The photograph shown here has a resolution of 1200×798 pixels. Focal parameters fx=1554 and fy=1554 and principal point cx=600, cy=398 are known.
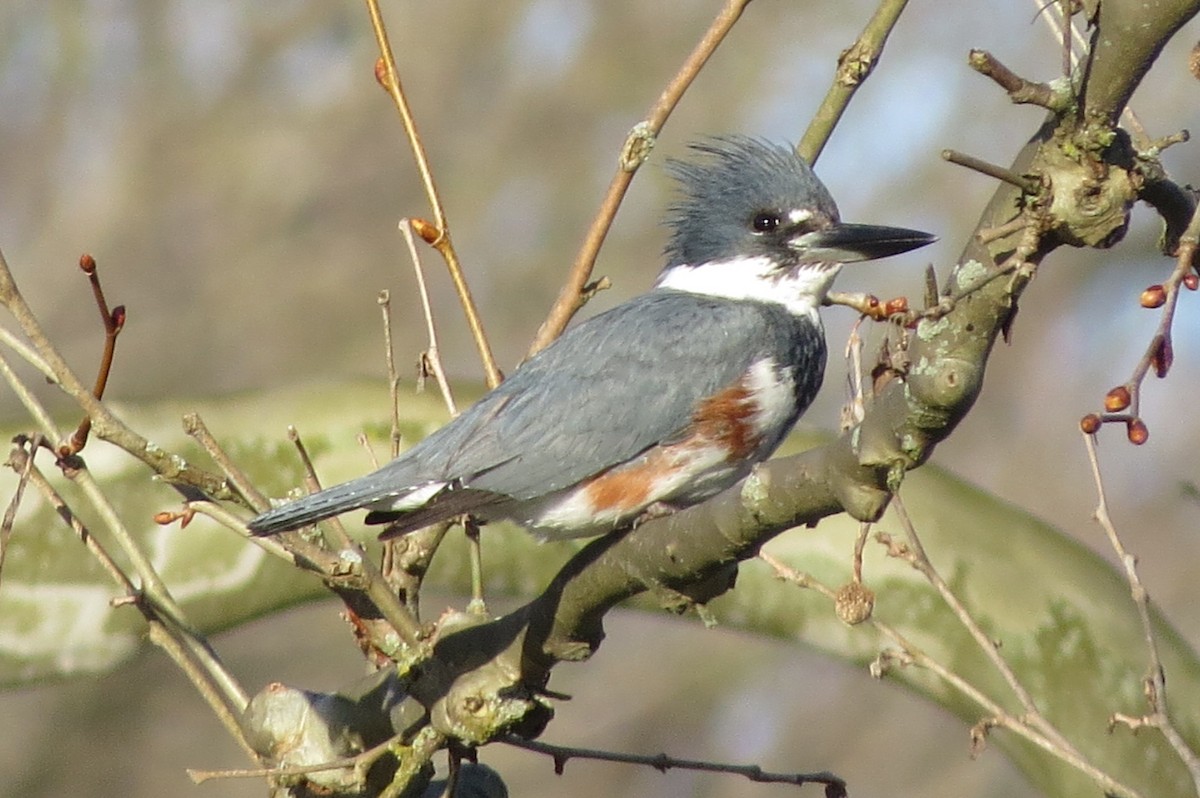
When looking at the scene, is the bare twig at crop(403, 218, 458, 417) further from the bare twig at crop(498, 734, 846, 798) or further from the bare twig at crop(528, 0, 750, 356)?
the bare twig at crop(498, 734, 846, 798)

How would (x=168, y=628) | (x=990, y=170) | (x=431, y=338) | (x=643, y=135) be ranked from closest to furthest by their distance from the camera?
(x=990, y=170)
(x=168, y=628)
(x=643, y=135)
(x=431, y=338)

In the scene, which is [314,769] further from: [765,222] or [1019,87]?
[765,222]

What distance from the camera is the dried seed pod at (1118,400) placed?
2.02 metres

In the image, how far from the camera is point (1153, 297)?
82.7 inches

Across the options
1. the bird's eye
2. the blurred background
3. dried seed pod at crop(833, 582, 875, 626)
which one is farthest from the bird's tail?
the blurred background

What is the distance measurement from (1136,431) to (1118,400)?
15 cm

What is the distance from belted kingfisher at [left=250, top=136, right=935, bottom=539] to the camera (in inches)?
123

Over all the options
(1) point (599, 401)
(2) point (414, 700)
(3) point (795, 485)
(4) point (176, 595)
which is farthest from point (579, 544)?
(3) point (795, 485)

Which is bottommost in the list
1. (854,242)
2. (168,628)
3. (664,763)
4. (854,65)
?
(664,763)

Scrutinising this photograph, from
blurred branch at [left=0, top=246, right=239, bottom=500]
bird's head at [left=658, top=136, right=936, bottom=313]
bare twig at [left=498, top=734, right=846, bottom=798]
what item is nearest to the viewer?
blurred branch at [left=0, top=246, right=239, bottom=500]

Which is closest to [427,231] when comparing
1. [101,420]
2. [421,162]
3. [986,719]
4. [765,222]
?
[421,162]

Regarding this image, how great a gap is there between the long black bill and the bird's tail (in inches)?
48.5

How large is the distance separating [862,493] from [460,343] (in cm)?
760

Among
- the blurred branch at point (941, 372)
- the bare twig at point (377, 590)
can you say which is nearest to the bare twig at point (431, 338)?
the bare twig at point (377, 590)
